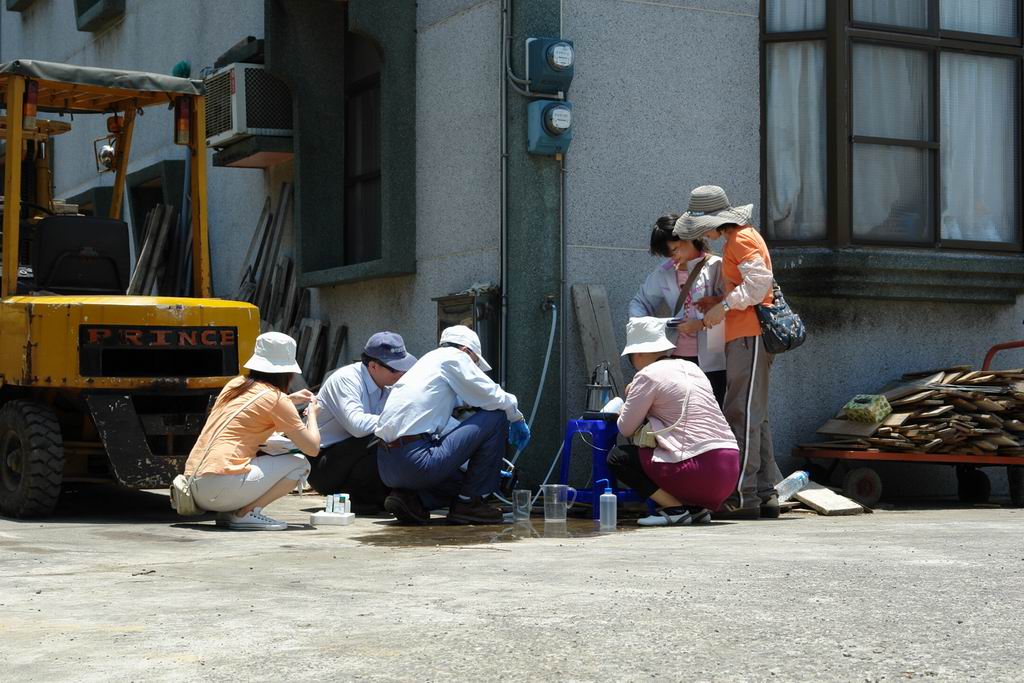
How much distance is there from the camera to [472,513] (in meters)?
9.67

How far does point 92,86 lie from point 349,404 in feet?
10.2

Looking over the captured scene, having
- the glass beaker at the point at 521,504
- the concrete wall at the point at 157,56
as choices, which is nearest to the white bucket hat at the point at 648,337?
the glass beaker at the point at 521,504

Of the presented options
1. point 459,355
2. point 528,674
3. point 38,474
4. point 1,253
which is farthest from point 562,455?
point 528,674

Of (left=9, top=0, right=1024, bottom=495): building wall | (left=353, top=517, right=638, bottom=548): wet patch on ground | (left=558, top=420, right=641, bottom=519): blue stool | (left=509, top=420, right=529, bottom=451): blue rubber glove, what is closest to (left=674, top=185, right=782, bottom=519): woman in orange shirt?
(left=558, top=420, right=641, bottom=519): blue stool

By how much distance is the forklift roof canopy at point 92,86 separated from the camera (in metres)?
10.8

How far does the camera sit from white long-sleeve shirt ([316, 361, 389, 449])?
402 inches

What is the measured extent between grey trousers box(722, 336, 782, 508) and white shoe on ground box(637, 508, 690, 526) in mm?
446

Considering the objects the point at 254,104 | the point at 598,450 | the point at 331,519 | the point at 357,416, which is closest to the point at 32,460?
the point at 331,519

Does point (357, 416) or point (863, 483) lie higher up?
Result: point (357, 416)

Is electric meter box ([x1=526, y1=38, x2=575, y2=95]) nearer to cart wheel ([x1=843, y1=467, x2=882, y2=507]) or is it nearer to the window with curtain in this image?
the window with curtain

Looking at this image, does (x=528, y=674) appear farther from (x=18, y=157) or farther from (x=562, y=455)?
(x=18, y=157)

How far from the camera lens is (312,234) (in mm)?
14445

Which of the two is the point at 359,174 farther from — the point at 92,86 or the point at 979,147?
the point at 979,147

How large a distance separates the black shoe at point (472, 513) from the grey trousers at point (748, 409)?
152 cm
